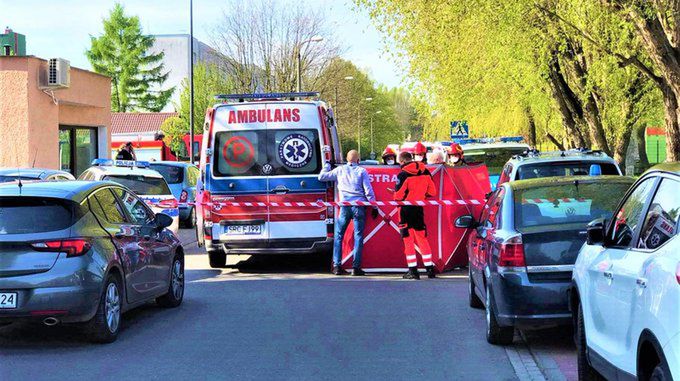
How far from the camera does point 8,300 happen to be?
783 cm

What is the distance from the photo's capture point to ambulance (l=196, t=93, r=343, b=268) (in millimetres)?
13930

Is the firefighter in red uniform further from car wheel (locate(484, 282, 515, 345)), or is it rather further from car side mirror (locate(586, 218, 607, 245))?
car side mirror (locate(586, 218, 607, 245))

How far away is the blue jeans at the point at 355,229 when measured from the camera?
1380 centimetres

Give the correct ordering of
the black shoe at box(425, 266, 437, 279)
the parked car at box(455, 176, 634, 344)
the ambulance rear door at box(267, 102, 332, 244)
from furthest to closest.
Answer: the ambulance rear door at box(267, 102, 332, 244) → the black shoe at box(425, 266, 437, 279) → the parked car at box(455, 176, 634, 344)

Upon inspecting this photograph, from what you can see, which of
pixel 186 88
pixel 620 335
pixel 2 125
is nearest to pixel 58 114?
pixel 2 125

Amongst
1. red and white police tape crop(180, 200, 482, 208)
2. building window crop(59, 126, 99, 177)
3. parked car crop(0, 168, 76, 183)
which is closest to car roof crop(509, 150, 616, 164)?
red and white police tape crop(180, 200, 482, 208)

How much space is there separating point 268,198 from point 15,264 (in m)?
6.33

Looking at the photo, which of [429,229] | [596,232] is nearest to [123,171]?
[429,229]

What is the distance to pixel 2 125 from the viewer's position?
25.7 metres

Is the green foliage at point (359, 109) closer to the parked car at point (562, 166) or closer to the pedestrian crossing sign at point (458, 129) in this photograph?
the pedestrian crossing sign at point (458, 129)

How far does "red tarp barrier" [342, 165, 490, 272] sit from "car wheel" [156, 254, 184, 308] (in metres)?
3.56

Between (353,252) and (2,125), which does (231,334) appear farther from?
(2,125)

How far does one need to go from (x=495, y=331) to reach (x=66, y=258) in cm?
385

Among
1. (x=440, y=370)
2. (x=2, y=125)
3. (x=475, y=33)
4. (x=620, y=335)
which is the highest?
(x=475, y=33)
